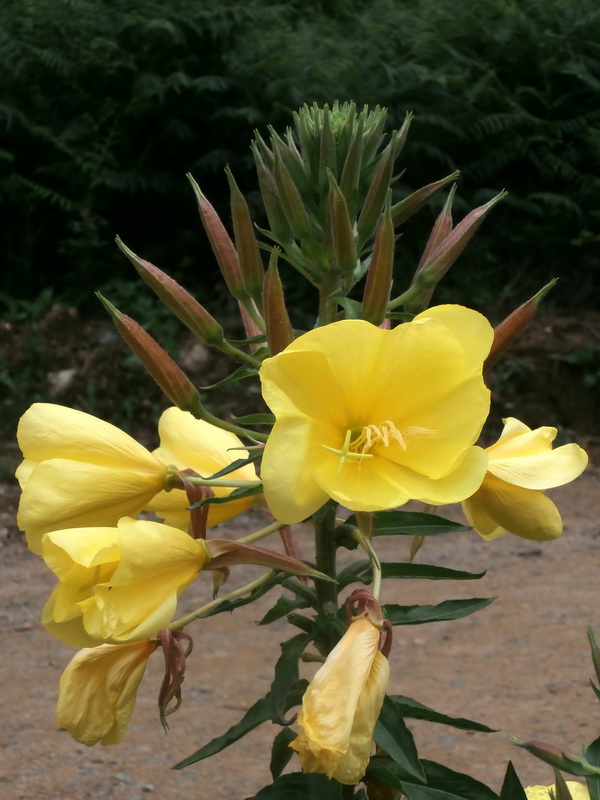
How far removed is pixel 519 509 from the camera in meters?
1.09

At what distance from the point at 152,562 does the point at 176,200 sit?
16.0 ft

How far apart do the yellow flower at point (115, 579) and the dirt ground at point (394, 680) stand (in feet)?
5.16

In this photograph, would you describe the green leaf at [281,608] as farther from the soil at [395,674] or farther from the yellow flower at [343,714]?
the soil at [395,674]

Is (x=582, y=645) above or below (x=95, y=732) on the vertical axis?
below

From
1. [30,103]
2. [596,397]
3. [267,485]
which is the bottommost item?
[596,397]

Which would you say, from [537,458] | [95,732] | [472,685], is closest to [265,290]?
[537,458]

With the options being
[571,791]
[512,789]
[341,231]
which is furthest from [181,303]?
[571,791]

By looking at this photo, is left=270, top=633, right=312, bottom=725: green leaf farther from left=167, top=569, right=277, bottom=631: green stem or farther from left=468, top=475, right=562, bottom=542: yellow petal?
left=468, top=475, right=562, bottom=542: yellow petal

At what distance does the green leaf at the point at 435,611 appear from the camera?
3.67ft

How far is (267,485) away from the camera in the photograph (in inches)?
33.8

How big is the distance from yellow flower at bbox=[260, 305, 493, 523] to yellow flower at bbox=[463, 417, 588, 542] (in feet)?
0.59

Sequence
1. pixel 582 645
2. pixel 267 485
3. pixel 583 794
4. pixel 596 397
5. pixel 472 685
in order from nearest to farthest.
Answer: pixel 267 485 < pixel 583 794 < pixel 472 685 < pixel 582 645 < pixel 596 397

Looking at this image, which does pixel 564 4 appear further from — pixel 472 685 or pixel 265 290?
→ pixel 265 290

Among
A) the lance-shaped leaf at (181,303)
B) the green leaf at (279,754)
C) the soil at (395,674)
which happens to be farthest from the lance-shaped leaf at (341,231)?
the soil at (395,674)
